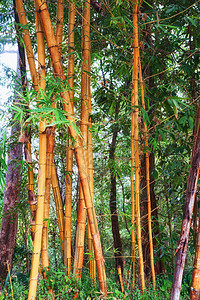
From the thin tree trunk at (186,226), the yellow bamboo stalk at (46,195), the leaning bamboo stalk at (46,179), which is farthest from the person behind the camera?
the yellow bamboo stalk at (46,195)

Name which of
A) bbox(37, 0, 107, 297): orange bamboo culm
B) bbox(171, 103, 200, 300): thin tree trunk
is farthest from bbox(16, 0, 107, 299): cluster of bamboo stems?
bbox(171, 103, 200, 300): thin tree trunk

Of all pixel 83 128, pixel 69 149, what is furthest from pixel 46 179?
pixel 83 128

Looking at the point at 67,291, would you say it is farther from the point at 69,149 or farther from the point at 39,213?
the point at 69,149

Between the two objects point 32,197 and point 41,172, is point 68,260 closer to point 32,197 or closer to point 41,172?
point 32,197

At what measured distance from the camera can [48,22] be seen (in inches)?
57.9

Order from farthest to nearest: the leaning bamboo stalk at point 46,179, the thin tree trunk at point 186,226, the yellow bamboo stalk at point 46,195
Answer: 1. the yellow bamboo stalk at point 46,195
2. the leaning bamboo stalk at point 46,179
3. the thin tree trunk at point 186,226

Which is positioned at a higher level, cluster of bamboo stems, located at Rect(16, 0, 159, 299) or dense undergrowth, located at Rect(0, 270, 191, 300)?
cluster of bamboo stems, located at Rect(16, 0, 159, 299)

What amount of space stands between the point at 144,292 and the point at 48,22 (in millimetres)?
1752

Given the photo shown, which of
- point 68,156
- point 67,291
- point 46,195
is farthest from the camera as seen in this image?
point 68,156

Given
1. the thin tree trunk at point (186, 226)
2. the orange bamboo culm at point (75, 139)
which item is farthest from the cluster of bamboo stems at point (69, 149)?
the thin tree trunk at point (186, 226)

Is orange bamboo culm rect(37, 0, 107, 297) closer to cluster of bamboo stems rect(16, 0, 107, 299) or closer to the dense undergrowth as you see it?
cluster of bamboo stems rect(16, 0, 107, 299)

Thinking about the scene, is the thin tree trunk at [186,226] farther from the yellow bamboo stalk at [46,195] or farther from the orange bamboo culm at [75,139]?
the yellow bamboo stalk at [46,195]

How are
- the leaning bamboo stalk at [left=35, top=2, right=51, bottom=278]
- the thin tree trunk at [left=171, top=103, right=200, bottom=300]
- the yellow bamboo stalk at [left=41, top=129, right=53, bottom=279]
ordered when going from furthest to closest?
the yellow bamboo stalk at [left=41, top=129, right=53, bottom=279] → the leaning bamboo stalk at [left=35, top=2, right=51, bottom=278] → the thin tree trunk at [left=171, top=103, right=200, bottom=300]

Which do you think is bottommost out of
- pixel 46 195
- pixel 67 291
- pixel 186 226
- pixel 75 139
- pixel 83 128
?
pixel 67 291
